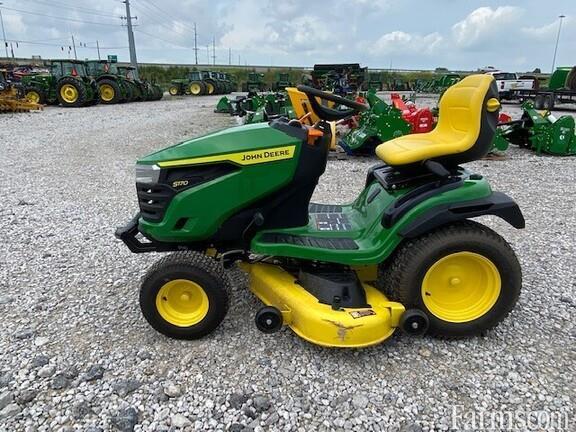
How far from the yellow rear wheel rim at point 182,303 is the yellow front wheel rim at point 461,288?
4.36 feet

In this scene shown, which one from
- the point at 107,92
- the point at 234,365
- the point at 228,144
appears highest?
the point at 228,144

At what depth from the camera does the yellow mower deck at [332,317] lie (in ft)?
7.82

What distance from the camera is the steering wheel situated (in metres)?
2.62

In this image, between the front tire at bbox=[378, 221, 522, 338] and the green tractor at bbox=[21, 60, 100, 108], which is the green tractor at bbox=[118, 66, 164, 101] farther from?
the front tire at bbox=[378, 221, 522, 338]

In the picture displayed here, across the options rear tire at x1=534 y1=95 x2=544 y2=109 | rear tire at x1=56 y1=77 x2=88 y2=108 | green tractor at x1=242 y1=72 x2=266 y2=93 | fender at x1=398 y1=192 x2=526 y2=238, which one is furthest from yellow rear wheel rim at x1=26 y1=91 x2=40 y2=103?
rear tire at x1=534 y1=95 x2=544 y2=109

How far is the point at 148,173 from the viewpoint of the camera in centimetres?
259

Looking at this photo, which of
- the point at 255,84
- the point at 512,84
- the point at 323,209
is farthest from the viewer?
the point at 255,84

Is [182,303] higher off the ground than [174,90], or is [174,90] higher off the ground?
[174,90]

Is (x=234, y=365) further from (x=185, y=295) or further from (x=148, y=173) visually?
(x=148, y=173)

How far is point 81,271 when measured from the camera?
364cm

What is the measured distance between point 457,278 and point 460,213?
1.37 ft

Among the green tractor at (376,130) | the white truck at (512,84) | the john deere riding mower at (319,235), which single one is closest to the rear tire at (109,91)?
the green tractor at (376,130)

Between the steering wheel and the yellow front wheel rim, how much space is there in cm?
105

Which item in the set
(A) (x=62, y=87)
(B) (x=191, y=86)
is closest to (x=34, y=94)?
(A) (x=62, y=87)
